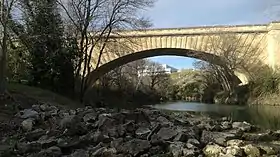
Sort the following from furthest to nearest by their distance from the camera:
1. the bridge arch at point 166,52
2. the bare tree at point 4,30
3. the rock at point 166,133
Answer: the bridge arch at point 166,52 < the bare tree at point 4,30 < the rock at point 166,133

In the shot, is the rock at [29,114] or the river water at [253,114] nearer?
the rock at [29,114]

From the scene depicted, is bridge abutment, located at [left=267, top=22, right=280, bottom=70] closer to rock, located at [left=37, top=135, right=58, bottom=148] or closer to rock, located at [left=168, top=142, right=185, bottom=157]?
rock, located at [left=168, top=142, right=185, bottom=157]

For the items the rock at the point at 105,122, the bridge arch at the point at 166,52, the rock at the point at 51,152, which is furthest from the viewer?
the bridge arch at the point at 166,52

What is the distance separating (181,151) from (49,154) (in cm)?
362

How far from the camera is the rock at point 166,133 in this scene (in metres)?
12.9

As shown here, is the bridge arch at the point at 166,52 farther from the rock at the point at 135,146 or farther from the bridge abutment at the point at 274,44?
the rock at the point at 135,146

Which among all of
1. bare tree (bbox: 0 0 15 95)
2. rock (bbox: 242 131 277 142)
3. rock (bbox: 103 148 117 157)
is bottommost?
rock (bbox: 103 148 117 157)

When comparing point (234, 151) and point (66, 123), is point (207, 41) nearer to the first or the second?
point (66, 123)

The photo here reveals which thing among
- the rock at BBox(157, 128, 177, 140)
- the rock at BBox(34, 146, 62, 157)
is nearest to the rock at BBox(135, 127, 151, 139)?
the rock at BBox(157, 128, 177, 140)

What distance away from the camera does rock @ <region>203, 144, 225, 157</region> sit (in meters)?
12.0

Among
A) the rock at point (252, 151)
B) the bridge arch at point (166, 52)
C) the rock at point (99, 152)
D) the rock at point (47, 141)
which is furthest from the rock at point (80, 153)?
the bridge arch at point (166, 52)

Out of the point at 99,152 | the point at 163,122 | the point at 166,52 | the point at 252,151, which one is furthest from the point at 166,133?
the point at 166,52

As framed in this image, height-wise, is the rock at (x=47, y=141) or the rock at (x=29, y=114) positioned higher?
the rock at (x=29, y=114)

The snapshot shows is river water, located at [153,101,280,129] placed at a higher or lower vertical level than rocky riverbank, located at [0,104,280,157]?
higher
